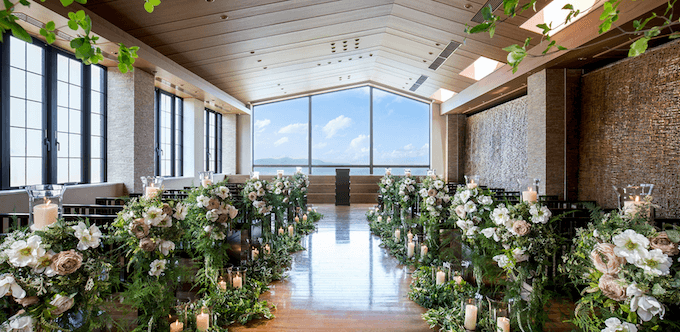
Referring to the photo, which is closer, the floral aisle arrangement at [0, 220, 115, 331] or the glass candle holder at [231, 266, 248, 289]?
the floral aisle arrangement at [0, 220, 115, 331]

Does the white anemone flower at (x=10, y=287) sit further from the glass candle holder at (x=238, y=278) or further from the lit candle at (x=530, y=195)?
the lit candle at (x=530, y=195)

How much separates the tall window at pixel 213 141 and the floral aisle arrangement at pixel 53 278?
34.2 feet

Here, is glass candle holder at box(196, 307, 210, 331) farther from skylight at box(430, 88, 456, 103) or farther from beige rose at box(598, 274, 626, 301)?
skylight at box(430, 88, 456, 103)

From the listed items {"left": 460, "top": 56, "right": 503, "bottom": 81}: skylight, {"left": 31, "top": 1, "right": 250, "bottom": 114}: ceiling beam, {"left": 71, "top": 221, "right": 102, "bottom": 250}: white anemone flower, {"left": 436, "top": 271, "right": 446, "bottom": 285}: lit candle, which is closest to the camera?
{"left": 71, "top": 221, "right": 102, "bottom": 250}: white anemone flower

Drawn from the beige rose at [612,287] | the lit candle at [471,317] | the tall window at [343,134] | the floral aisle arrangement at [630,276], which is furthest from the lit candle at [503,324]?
the tall window at [343,134]

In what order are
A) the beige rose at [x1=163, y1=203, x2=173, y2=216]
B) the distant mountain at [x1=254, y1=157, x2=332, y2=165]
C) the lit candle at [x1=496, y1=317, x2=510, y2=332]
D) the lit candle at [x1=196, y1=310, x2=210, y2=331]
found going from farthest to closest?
the distant mountain at [x1=254, y1=157, x2=332, y2=165]
the lit candle at [x1=196, y1=310, x2=210, y2=331]
the lit candle at [x1=496, y1=317, x2=510, y2=332]
the beige rose at [x1=163, y1=203, x2=173, y2=216]

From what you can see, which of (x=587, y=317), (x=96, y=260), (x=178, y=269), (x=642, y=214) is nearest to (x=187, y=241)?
(x=178, y=269)

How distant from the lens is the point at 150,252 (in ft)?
7.23

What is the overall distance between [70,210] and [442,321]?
164 inches

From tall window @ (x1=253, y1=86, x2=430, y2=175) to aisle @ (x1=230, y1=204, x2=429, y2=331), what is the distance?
27.9 feet

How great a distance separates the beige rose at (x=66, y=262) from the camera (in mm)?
1528

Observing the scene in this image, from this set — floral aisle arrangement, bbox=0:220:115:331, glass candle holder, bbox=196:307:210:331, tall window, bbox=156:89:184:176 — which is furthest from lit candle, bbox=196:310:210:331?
tall window, bbox=156:89:184:176

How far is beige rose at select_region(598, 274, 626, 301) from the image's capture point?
140 centimetres

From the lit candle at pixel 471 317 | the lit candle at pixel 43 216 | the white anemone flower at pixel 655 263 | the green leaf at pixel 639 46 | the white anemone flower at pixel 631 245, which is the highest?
the green leaf at pixel 639 46
